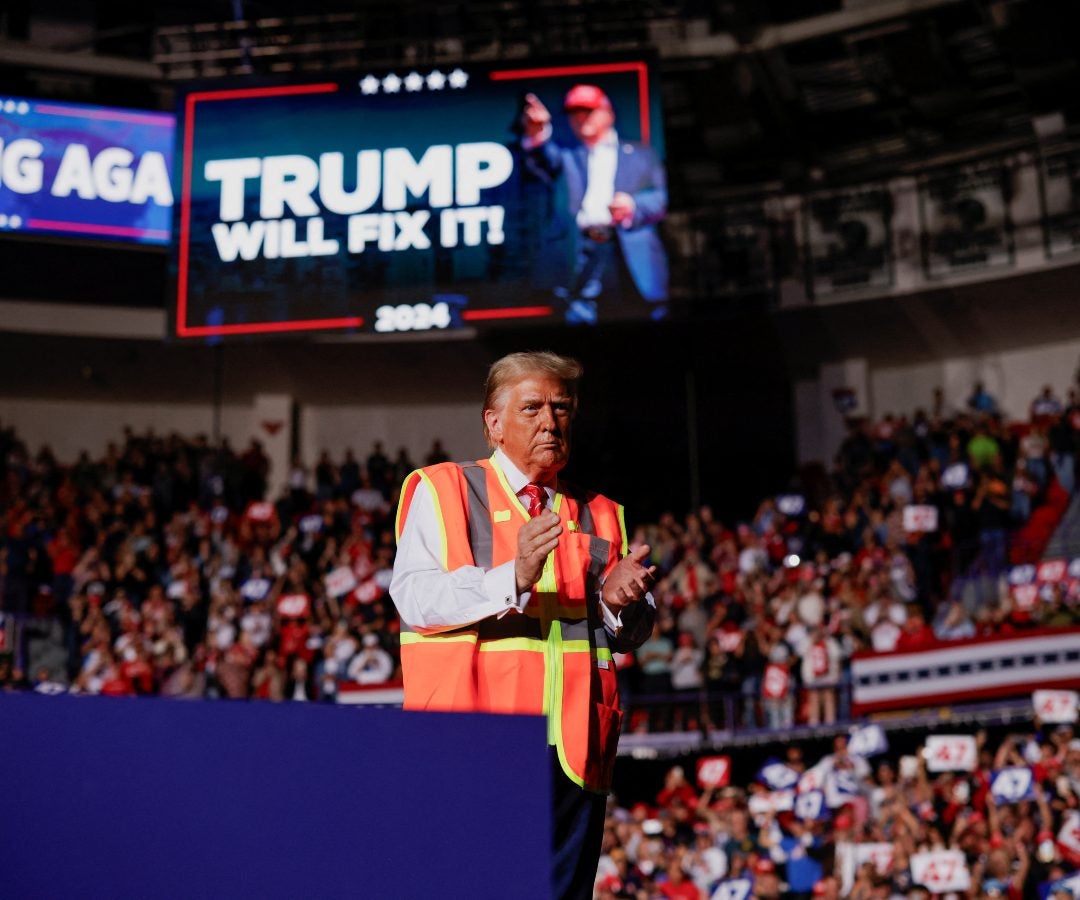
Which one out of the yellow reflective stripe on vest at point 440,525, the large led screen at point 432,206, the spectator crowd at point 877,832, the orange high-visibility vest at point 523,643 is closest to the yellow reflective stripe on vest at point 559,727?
the orange high-visibility vest at point 523,643

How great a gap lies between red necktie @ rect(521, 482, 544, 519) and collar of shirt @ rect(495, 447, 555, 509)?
0.01 meters

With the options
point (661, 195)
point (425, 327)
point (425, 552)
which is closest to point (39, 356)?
point (425, 327)

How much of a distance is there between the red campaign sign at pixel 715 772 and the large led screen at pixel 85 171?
314 inches

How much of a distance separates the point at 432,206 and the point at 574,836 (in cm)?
1090

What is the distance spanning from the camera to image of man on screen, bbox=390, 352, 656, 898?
2.72 m

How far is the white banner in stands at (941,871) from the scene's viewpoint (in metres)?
8.75

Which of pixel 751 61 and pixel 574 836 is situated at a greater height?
pixel 751 61

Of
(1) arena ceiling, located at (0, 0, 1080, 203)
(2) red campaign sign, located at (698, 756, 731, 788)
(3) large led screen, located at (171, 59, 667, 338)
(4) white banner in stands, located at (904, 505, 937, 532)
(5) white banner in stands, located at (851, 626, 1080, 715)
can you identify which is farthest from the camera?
(1) arena ceiling, located at (0, 0, 1080, 203)

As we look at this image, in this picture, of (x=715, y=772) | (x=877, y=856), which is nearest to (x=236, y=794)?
(x=877, y=856)

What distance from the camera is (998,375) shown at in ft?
65.8

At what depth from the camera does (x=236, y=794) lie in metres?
1.82

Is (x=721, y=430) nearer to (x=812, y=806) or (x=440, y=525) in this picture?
(x=812, y=806)

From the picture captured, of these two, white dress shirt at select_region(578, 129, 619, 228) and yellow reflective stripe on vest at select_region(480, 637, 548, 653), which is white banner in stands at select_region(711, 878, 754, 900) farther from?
yellow reflective stripe on vest at select_region(480, 637, 548, 653)

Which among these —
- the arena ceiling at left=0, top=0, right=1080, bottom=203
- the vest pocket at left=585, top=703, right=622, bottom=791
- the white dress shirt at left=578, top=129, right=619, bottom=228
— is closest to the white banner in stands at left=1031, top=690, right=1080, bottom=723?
the white dress shirt at left=578, top=129, right=619, bottom=228
